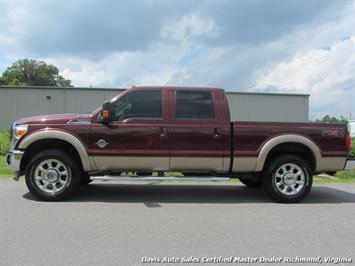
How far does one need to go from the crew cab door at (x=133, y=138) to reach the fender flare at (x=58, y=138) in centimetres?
18

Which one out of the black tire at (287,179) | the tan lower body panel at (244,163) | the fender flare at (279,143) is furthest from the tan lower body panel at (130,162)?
the black tire at (287,179)

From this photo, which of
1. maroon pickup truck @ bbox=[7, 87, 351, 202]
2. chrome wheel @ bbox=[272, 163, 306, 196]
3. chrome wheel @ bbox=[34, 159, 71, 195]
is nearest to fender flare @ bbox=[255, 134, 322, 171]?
maroon pickup truck @ bbox=[7, 87, 351, 202]

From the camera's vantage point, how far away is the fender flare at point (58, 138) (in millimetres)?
6652

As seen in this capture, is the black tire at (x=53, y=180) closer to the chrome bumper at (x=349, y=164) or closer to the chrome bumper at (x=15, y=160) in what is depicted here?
the chrome bumper at (x=15, y=160)

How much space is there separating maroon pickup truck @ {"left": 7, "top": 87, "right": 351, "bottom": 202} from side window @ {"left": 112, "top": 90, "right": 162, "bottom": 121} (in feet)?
0.06

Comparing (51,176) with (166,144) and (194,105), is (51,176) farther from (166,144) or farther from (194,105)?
(194,105)

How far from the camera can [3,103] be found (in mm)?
32344

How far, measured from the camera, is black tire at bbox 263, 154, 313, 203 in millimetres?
7012

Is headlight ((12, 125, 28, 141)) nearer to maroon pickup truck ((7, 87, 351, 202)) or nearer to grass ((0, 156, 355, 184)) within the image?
maroon pickup truck ((7, 87, 351, 202))

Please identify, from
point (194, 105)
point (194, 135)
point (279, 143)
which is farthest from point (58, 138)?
point (279, 143)
